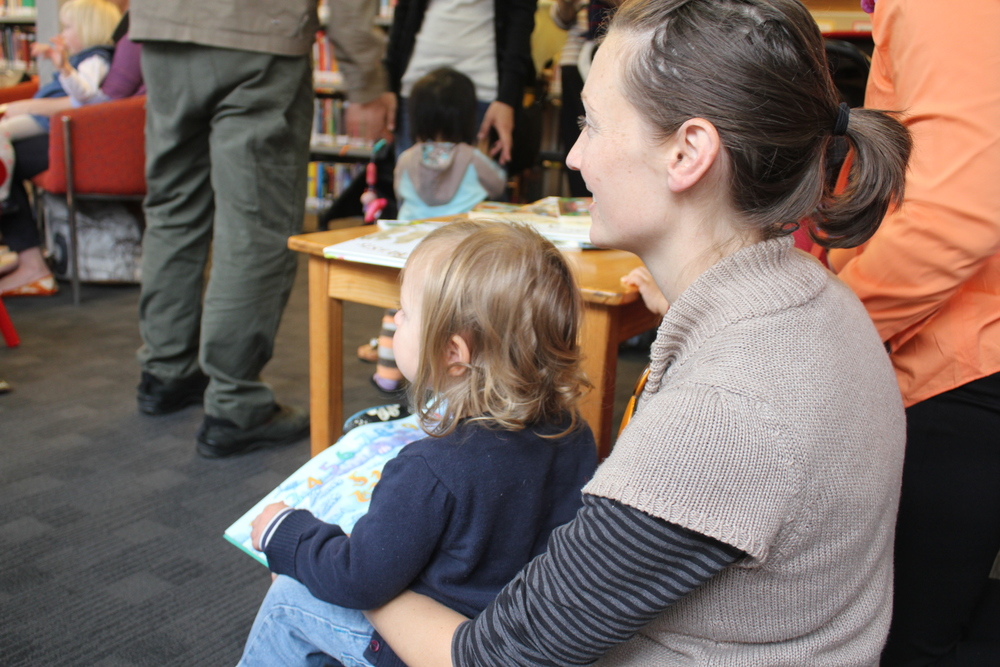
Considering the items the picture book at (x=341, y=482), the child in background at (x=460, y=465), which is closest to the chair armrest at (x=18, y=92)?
the picture book at (x=341, y=482)

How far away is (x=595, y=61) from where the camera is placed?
0.71m

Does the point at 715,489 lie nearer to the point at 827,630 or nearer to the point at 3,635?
the point at 827,630

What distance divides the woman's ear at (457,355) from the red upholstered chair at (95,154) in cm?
278

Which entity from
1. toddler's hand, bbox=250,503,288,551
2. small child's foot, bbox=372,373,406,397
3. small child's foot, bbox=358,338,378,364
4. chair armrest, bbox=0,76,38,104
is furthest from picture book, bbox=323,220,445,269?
chair armrest, bbox=0,76,38,104

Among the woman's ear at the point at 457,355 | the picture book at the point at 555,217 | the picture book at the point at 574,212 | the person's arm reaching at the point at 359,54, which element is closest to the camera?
the woman's ear at the point at 457,355

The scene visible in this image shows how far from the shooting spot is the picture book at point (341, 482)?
92cm

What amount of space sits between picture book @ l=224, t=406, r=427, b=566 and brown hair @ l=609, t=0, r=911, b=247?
1.76 feet

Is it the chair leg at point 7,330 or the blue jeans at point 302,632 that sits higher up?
the blue jeans at point 302,632

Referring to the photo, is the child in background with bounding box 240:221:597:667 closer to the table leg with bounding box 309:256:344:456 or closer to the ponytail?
the ponytail

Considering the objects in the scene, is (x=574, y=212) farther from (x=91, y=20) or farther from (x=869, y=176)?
(x=91, y=20)

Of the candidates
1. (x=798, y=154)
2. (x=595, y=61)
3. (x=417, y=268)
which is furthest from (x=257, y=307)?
(x=798, y=154)

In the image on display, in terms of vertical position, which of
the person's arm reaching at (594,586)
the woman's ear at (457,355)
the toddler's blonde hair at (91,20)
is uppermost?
the toddler's blonde hair at (91,20)

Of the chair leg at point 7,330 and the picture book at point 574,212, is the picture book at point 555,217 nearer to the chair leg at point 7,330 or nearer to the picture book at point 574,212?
the picture book at point 574,212

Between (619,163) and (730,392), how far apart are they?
0.26 meters
